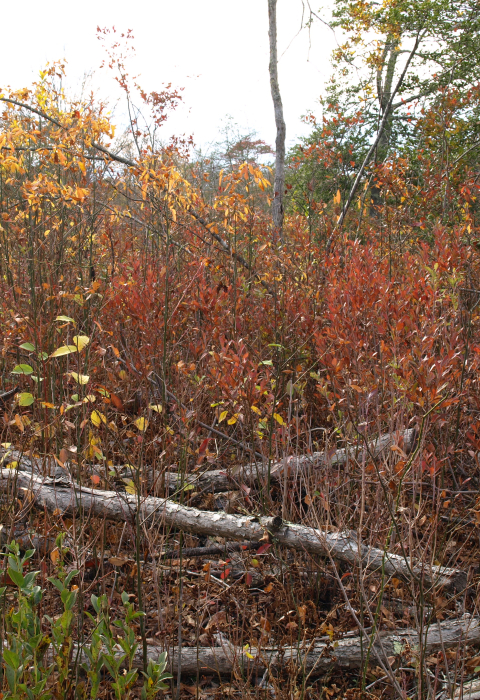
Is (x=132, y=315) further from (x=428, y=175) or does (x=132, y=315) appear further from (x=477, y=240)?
(x=428, y=175)

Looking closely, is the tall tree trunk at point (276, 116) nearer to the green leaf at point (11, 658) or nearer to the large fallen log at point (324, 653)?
the large fallen log at point (324, 653)

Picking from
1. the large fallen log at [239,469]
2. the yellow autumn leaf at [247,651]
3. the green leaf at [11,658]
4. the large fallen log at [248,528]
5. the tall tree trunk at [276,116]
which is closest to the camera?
the green leaf at [11,658]

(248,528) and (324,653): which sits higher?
(248,528)

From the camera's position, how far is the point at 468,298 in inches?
144

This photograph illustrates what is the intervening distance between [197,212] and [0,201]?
1.64 metres

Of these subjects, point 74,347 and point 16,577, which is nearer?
point 16,577

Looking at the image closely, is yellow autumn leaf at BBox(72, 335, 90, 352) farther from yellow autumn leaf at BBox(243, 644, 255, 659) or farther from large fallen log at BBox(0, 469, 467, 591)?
yellow autumn leaf at BBox(243, 644, 255, 659)

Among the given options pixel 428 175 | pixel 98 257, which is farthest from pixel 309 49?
pixel 98 257

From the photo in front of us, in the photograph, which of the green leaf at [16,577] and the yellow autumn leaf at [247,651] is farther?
the yellow autumn leaf at [247,651]

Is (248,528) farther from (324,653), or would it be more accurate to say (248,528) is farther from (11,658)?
(11,658)

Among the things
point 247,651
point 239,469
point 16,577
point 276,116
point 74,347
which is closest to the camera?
point 16,577

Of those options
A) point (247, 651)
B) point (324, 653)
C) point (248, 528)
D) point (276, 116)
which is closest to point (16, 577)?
point (247, 651)

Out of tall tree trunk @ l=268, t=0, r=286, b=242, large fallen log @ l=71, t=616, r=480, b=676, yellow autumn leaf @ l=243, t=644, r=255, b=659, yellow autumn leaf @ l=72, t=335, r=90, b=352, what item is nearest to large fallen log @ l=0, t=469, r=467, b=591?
large fallen log @ l=71, t=616, r=480, b=676

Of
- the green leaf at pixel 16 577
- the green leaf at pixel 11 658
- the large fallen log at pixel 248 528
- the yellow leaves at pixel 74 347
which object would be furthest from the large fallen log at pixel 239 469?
the green leaf at pixel 11 658
